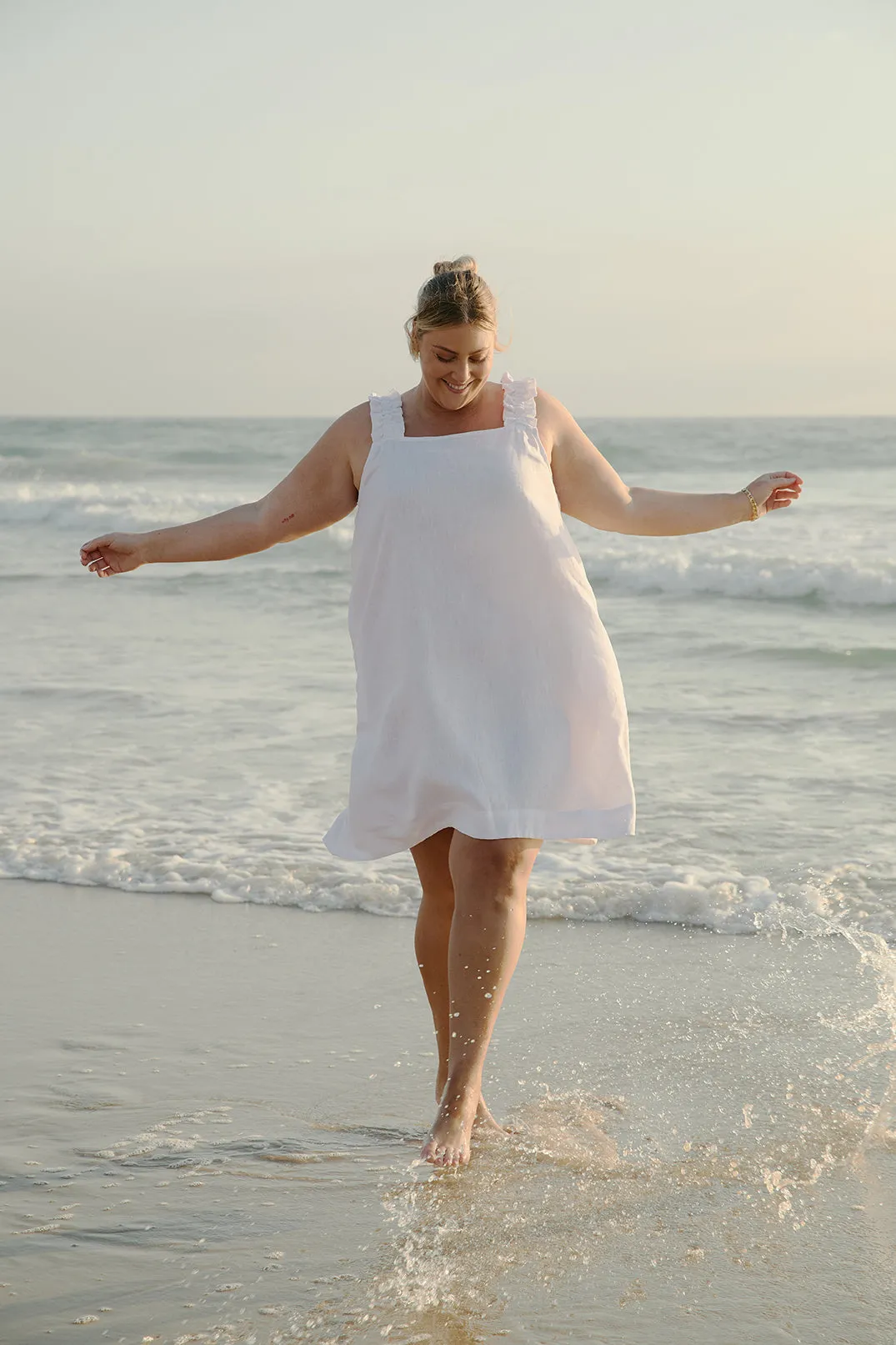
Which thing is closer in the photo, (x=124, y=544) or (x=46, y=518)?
(x=124, y=544)

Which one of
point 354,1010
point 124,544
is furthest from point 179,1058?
point 124,544

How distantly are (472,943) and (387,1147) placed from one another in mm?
581

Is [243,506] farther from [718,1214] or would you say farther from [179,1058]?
[718,1214]

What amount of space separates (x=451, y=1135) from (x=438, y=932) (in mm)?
459

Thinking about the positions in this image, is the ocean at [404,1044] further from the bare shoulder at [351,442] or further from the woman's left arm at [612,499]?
the bare shoulder at [351,442]

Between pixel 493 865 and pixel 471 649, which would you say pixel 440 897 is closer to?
pixel 493 865

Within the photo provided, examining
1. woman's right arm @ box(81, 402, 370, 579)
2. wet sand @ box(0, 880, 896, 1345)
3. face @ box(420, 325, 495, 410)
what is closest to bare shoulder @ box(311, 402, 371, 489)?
woman's right arm @ box(81, 402, 370, 579)

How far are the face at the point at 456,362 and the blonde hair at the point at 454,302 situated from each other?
0.05 ft

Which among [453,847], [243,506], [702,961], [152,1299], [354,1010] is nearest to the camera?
[152,1299]

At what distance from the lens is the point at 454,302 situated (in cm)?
289

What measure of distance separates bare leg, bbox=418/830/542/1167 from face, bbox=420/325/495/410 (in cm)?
90

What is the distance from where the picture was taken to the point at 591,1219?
2.87m

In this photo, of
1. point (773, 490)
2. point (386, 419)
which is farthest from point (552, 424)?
point (773, 490)

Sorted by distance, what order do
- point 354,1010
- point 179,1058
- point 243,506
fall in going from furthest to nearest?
point 354,1010
point 179,1058
point 243,506
